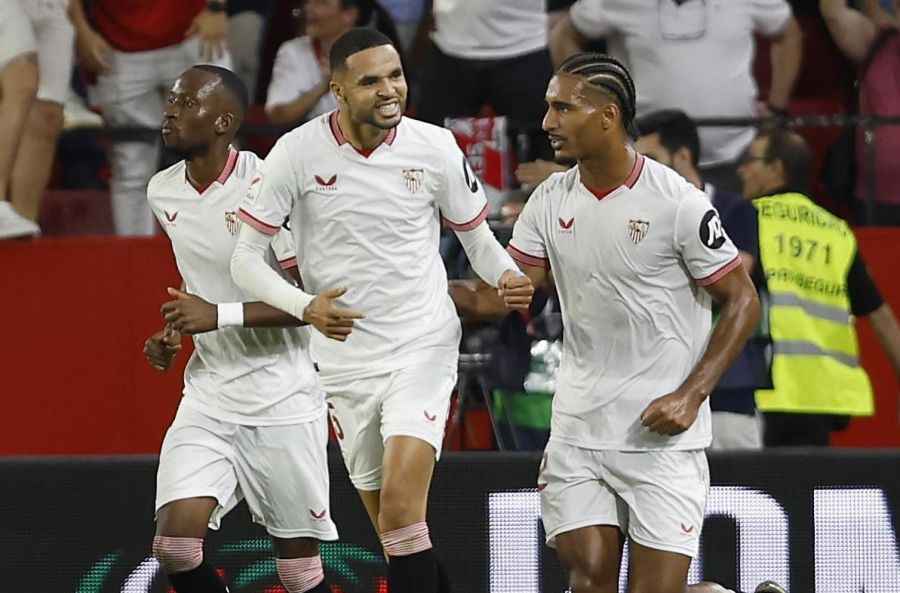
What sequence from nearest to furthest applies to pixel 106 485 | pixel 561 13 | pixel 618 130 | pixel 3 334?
pixel 618 130, pixel 106 485, pixel 3 334, pixel 561 13

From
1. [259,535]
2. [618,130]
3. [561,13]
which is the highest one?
[561,13]

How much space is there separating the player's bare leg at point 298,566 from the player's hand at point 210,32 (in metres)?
3.19

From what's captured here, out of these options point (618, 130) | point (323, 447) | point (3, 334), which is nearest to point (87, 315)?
point (3, 334)

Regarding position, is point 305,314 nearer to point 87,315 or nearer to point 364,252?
point 364,252

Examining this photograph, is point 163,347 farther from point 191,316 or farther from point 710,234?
point 710,234

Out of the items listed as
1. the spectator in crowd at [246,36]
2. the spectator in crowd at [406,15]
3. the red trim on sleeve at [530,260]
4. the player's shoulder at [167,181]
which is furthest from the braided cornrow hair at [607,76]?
the spectator in crowd at [246,36]

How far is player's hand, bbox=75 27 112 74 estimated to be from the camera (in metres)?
9.55

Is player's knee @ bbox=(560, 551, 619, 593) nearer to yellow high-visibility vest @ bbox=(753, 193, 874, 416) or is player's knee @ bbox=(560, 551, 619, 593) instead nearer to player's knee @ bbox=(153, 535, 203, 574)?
player's knee @ bbox=(153, 535, 203, 574)

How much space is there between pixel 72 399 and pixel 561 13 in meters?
3.04

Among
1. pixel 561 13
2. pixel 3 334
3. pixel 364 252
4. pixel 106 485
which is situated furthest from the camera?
pixel 561 13

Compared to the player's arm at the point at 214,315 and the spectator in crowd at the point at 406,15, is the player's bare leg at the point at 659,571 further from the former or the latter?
the spectator in crowd at the point at 406,15

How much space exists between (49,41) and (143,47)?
1.51 ft

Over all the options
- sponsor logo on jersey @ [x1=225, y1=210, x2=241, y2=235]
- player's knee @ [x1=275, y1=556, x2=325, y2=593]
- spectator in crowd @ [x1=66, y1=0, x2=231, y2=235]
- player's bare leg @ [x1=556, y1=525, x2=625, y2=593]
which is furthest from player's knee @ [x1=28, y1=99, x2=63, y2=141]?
player's bare leg @ [x1=556, y1=525, x2=625, y2=593]

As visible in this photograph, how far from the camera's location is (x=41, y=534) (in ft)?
24.8
